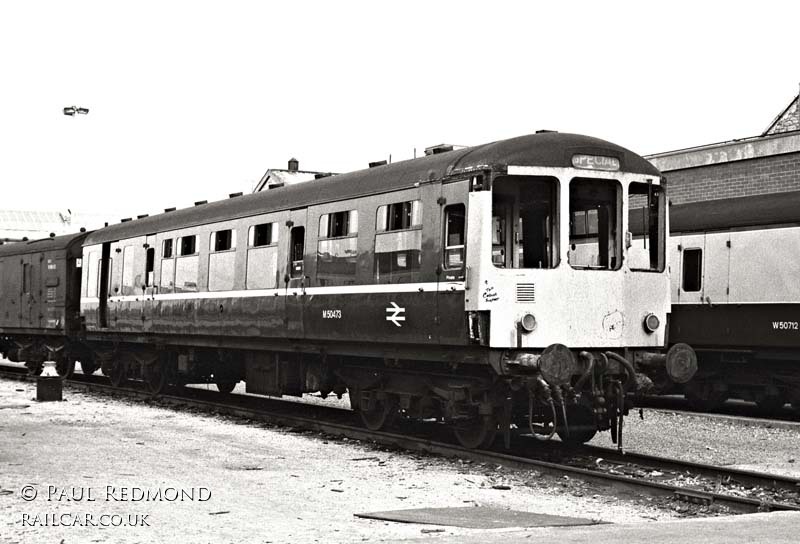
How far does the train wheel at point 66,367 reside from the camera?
25.6 metres

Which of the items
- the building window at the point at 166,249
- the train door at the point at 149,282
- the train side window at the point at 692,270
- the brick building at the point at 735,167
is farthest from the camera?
the brick building at the point at 735,167

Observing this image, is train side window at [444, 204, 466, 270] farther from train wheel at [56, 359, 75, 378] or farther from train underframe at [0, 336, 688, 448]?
train wheel at [56, 359, 75, 378]

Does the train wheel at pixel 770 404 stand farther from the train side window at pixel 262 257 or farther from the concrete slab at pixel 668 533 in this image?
the concrete slab at pixel 668 533

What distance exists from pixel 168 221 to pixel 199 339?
263cm

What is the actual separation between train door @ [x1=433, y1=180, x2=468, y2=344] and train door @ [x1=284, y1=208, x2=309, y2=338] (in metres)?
3.14

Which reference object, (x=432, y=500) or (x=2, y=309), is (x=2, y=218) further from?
(x=432, y=500)

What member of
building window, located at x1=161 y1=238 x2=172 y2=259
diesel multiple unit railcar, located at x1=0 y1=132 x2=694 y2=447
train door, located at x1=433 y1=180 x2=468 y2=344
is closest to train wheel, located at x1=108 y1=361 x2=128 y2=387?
building window, located at x1=161 y1=238 x2=172 y2=259

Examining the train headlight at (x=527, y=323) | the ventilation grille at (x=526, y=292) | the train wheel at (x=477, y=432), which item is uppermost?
the ventilation grille at (x=526, y=292)

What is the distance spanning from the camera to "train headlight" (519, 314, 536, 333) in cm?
1166

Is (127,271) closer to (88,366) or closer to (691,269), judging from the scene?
(88,366)

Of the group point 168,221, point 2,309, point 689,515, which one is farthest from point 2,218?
point 689,515

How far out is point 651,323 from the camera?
492 inches

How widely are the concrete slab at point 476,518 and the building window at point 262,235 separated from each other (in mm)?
7510

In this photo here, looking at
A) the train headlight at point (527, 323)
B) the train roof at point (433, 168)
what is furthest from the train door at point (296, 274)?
the train headlight at point (527, 323)
